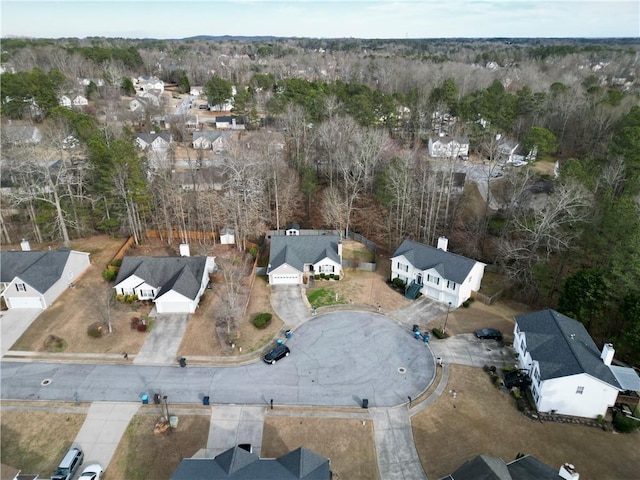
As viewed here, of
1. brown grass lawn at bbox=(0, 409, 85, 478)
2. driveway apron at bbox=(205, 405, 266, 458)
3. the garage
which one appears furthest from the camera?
the garage

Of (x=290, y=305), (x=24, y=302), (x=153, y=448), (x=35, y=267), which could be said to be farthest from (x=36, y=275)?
(x=290, y=305)

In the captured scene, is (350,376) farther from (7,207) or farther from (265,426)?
(7,207)

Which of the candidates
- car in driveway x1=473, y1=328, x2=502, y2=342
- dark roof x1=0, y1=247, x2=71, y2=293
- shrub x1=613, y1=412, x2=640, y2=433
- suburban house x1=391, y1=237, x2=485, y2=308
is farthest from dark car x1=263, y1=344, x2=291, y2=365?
shrub x1=613, y1=412, x2=640, y2=433

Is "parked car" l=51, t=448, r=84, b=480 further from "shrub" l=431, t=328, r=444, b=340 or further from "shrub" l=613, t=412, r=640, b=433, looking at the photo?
"shrub" l=613, t=412, r=640, b=433

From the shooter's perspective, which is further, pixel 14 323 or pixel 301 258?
pixel 301 258

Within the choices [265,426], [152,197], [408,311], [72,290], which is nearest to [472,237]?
[408,311]

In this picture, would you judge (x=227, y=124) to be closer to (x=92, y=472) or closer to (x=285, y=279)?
(x=285, y=279)
